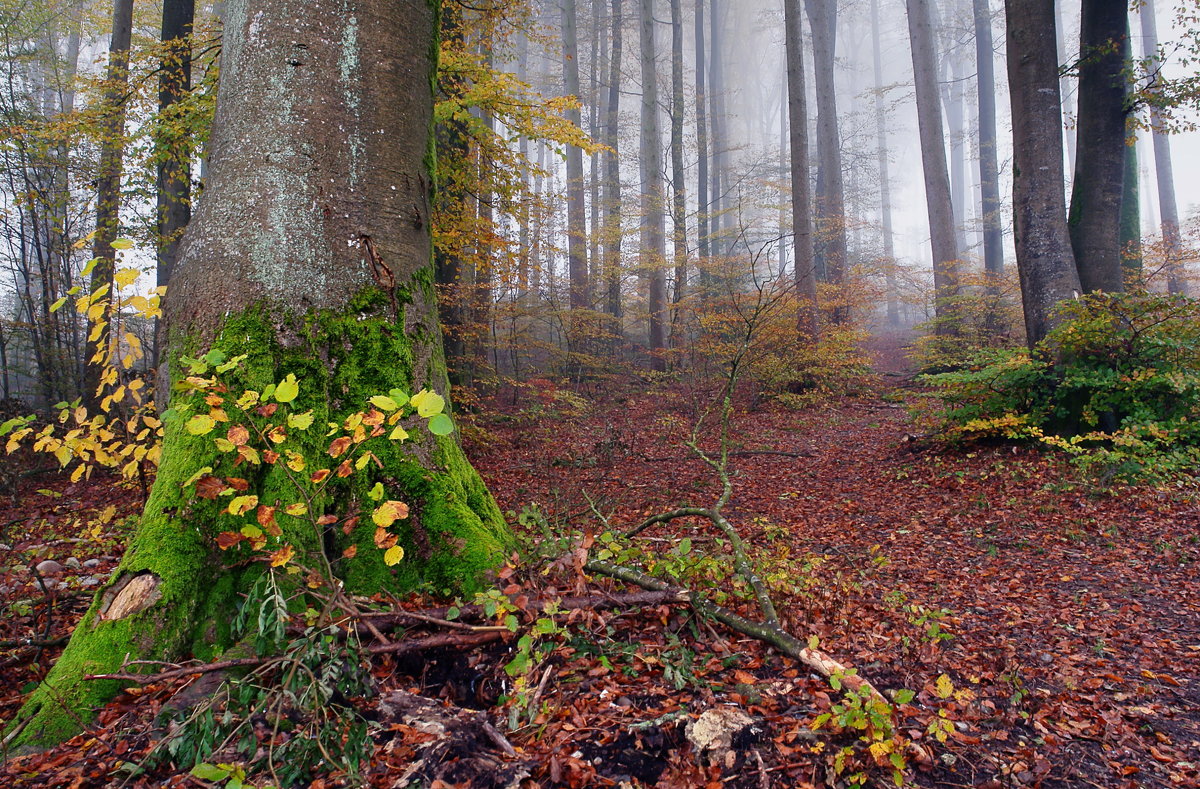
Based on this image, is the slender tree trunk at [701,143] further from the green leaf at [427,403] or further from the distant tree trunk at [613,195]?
the green leaf at [427,403]

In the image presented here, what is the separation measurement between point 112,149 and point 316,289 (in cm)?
714

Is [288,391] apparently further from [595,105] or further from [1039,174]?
[595,105]

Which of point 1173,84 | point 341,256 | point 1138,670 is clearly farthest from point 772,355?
point 341,256

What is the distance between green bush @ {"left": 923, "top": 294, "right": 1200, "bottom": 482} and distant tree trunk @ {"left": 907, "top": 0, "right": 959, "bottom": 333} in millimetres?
7556

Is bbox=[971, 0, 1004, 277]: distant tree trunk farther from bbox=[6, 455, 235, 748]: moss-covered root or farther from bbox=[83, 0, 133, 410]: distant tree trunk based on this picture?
bbox=[6, 455, 235, 748]: moss-covered root

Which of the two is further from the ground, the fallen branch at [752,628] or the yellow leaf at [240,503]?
the yellow leaf at [240,503]

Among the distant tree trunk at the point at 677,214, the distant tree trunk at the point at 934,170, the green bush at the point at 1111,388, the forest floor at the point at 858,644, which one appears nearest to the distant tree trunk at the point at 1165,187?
the distant tree trunk at the point at 934,170

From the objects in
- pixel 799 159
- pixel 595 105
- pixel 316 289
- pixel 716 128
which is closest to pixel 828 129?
pixel 799 159

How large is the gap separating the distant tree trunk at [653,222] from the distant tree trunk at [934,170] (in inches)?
252

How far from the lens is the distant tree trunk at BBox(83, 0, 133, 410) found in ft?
23.0

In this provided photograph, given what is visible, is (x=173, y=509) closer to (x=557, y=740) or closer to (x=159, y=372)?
(x=159, y=372)

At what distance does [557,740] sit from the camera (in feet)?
6.06

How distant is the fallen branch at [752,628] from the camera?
223 cm

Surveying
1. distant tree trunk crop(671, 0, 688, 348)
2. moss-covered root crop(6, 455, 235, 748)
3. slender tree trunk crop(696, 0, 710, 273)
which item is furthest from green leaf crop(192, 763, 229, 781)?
slender tree trunk crop(696, 0, 710, 273)
